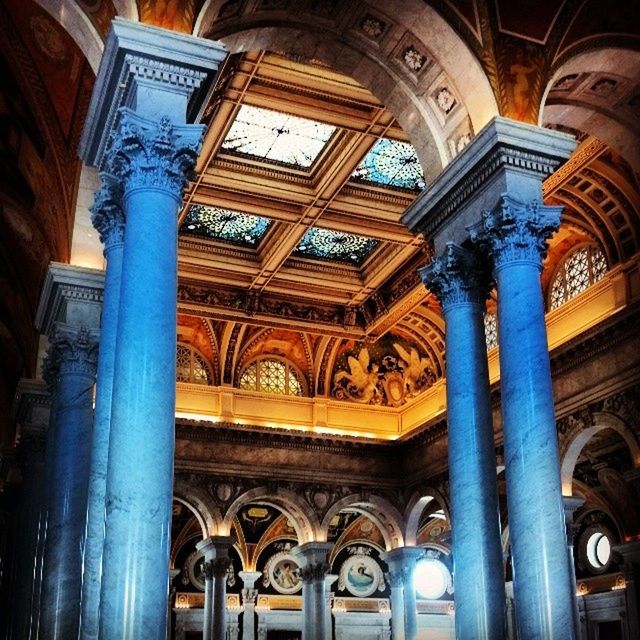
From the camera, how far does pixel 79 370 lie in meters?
12.7

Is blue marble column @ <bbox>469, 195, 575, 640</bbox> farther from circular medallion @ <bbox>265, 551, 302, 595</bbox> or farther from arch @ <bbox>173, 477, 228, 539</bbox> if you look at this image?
circular medallion @ <bbox>265, 551, 302, 595</bbox>

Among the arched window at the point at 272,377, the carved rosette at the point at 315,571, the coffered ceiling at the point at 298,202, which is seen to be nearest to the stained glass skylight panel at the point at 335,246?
the coffered ceiling at the point at 298,202

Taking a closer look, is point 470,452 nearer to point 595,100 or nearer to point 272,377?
point 595,100

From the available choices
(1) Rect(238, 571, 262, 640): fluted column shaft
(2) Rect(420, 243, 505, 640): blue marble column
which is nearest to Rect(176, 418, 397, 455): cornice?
(1) Rect(238, 571, 262, 640): fluted column shaft

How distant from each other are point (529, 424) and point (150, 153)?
428cm

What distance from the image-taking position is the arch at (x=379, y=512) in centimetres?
2284

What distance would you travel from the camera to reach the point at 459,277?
1129cm

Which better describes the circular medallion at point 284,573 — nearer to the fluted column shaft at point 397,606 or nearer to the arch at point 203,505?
the fluted column shaft at point 397,606

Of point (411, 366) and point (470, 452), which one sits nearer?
point (470, 452)

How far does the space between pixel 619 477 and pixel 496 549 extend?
11.6 metres

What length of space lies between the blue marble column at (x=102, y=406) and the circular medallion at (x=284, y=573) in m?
17.0

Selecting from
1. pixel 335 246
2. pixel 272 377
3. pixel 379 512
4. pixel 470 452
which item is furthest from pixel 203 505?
pixel 470 452

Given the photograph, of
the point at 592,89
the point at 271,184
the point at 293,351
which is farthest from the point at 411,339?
the point at 592,89

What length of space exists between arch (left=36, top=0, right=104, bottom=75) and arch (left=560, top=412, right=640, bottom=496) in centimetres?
1010
